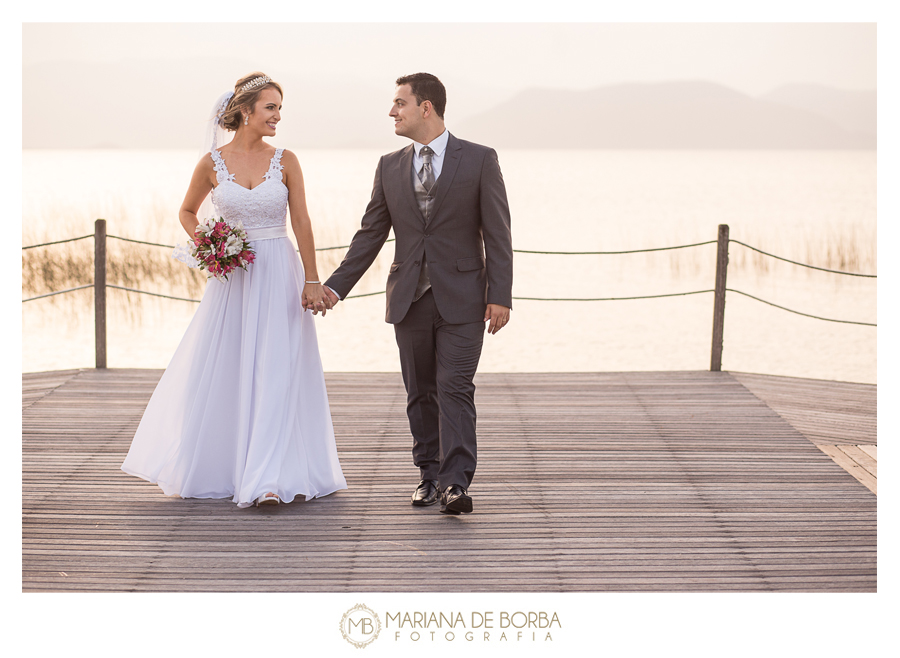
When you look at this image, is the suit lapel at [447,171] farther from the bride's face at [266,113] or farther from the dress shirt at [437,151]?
the bride's face at [266,113]

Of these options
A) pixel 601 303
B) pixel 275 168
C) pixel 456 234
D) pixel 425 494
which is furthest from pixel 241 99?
pixel 601 303

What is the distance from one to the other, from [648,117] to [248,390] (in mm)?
69702

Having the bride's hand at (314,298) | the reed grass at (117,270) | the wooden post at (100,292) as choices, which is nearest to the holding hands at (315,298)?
the bride's hand at (314,298)

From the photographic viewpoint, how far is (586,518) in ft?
11.7

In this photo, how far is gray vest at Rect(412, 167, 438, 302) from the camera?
3.42 m

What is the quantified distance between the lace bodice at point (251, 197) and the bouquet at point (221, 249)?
7 cm

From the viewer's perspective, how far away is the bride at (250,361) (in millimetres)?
3623

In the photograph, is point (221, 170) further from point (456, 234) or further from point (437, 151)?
point (456, 234)

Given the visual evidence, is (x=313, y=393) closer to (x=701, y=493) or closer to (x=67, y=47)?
(x=701, y=493)

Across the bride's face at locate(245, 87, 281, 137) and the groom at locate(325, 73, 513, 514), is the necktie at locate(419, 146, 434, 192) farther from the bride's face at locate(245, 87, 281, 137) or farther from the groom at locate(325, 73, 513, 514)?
the bride's face at locate(245, 87, 281, 137)

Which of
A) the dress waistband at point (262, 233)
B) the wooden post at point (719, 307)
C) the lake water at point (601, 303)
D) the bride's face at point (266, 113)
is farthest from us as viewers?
the lake water at point (601, 303)

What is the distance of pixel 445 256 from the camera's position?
343 centimetres
